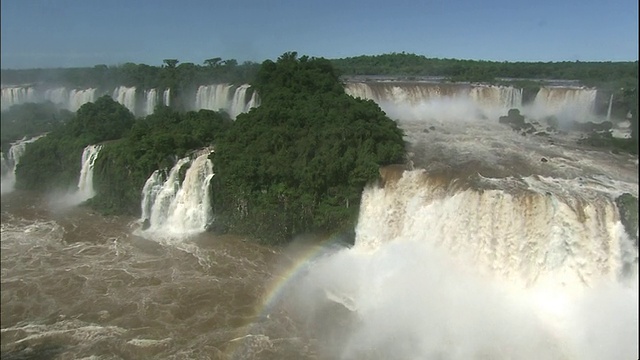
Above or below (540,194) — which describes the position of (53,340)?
below

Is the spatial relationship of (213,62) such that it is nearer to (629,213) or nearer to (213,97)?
(213,97)

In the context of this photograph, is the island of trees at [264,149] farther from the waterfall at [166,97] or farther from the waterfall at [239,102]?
the waterfall at [166,97]

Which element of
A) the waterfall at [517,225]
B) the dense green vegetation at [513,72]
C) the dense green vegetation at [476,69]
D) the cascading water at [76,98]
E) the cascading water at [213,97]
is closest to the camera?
the waterfall at [517,225]

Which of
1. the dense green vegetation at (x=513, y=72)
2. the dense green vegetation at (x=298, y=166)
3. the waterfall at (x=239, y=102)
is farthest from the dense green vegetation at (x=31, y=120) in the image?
the dense green vegetation at (x=513, y=72)

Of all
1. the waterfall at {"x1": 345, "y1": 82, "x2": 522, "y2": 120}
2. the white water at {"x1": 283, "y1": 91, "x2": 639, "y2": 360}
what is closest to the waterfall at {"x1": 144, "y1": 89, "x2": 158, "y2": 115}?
the waterfall at {"x1": 345, "y1": 82, "x2": 522, "y2": 120}

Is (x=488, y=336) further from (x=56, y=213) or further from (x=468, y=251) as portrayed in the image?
(x=56, y=213)

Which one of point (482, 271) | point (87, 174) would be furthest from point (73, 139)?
point (482, 271)

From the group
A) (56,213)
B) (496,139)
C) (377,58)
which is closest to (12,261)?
(56,213)
